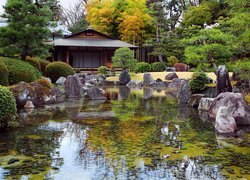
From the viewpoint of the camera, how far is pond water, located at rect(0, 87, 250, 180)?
499cm

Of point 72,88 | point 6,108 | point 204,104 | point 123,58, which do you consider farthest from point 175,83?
point 6,108

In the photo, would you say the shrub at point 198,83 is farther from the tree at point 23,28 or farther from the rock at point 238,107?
the tree at point 23,28

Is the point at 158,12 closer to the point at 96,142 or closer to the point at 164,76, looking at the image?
the point at 164,76

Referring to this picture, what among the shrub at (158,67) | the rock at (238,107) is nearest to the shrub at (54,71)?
the shrub at (158,67)

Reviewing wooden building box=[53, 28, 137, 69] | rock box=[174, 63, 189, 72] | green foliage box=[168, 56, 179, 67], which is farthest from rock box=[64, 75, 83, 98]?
green foliage box=[168, 56, 179, 67]

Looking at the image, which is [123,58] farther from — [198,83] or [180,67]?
[198,83]

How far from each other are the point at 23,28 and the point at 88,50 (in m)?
18.4

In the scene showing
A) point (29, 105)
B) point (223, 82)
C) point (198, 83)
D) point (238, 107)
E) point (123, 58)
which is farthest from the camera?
point (123, 58)

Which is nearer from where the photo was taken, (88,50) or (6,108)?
(6,108)

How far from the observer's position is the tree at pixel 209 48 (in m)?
13.4

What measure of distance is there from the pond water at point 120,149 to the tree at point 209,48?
15.1ft

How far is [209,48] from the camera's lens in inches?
529

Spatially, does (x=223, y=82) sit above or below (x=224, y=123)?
above

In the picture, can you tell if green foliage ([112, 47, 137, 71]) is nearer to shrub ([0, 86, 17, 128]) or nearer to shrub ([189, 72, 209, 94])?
shrub ([189, 72, 209, 94])
